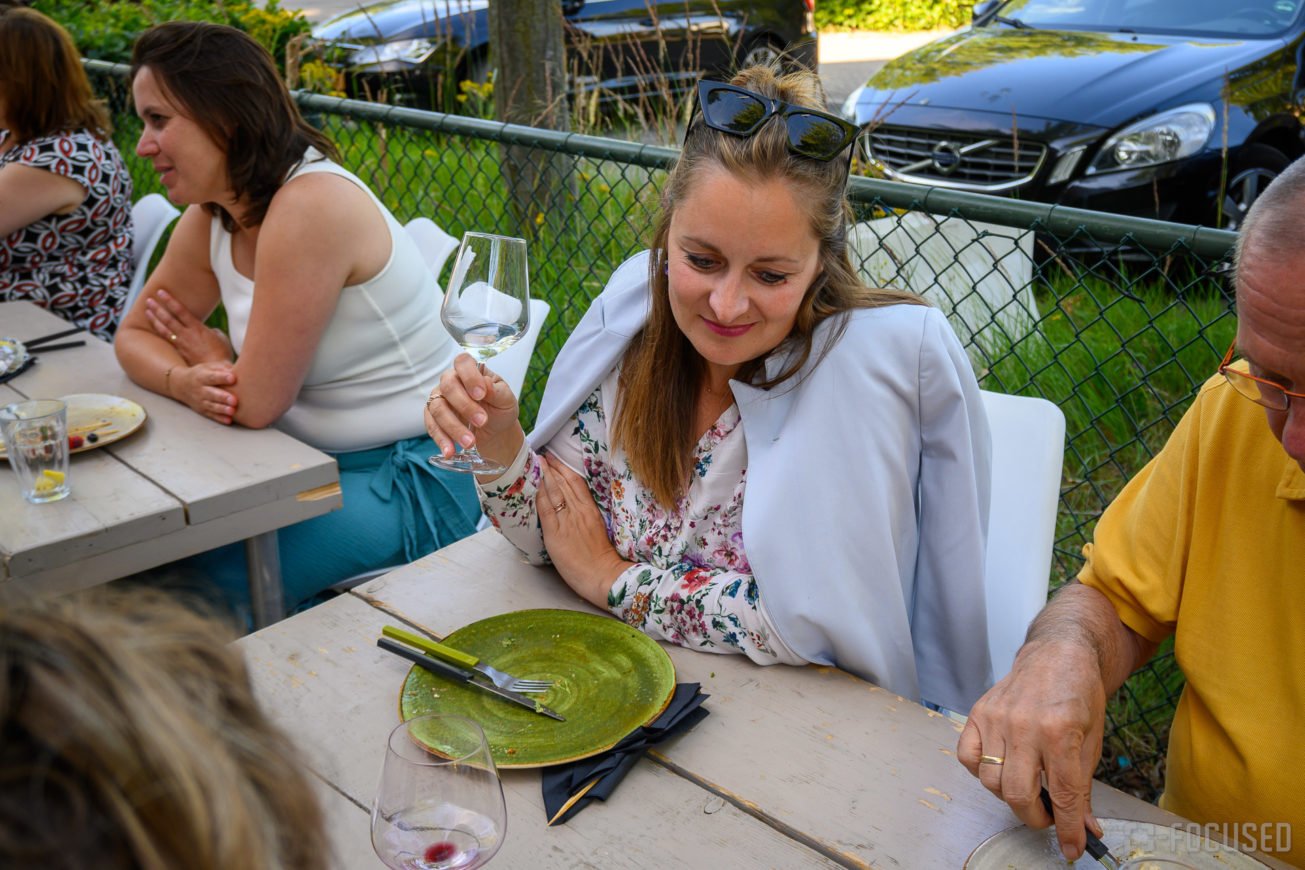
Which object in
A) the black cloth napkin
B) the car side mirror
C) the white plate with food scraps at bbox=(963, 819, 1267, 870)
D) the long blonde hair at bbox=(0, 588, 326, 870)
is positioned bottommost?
the black cloth napkin

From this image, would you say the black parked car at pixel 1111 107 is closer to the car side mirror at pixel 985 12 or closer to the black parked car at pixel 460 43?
the car side mirror at pixel 985 12

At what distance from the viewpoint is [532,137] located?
11.2 ft

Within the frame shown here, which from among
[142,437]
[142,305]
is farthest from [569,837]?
[142,305]

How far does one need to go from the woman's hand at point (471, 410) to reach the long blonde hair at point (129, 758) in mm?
1289

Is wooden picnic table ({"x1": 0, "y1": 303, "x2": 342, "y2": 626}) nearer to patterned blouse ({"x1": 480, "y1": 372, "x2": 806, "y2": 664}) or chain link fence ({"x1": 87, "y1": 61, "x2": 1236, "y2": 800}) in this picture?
patterned blouse ({"x1": 480, "y1": 372, "x2": 806, "y2": 664})

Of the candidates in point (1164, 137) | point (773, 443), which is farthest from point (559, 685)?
point (1164, 137)

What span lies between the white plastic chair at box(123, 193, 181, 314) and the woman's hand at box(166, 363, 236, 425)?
169 centimetres

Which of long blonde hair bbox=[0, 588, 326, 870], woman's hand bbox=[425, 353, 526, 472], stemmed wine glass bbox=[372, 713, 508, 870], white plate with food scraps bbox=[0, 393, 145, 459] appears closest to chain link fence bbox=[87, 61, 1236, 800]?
woman's hand bbox=[425, 353, 526, 472]

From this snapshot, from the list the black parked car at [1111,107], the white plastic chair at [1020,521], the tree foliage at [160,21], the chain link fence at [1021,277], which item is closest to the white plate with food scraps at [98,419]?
the chain link fence at [1021,277]

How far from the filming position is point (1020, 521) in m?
2.16

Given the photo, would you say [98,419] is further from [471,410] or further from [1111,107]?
[1111,107]

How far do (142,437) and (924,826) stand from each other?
77.5 inches

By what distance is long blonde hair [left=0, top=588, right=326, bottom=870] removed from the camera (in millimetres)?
528

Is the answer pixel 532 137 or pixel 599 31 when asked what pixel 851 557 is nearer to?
pixel 532 137
